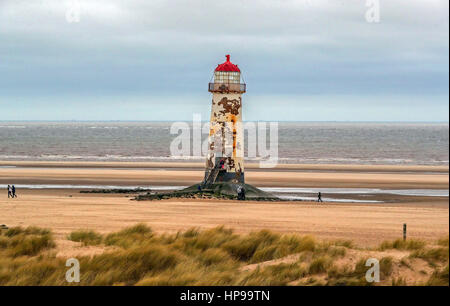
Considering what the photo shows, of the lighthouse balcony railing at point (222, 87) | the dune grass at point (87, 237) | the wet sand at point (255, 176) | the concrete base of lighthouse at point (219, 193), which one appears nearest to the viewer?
the dune grass at point (87, 237)

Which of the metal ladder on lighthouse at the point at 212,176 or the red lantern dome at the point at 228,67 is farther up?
the red lantern dome at the point at 228,67

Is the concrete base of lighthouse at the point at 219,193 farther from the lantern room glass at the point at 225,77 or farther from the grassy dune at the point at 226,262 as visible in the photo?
the grassy dune at the point at 226,262

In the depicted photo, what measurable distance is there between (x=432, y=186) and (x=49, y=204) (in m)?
22.8

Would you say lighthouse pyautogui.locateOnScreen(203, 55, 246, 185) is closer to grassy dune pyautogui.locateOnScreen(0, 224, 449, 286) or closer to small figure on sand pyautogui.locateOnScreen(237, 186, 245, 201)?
small figure on sand pyautogui.locateOnScreen(237, 186, 245, 201)

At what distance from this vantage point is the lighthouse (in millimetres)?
27109

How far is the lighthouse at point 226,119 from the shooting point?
27109 mm

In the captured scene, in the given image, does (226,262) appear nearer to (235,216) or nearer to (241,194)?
(235,216)

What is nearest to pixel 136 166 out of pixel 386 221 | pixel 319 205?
pixel 319 205

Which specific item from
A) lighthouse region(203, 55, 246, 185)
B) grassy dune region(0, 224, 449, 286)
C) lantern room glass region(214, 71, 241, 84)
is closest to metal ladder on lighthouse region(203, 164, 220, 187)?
lighthouse region(203, 55, 246, 185)

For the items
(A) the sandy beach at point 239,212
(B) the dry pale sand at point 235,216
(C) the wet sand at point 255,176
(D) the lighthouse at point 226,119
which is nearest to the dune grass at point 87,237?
(A) the sandy beach at point 239,212

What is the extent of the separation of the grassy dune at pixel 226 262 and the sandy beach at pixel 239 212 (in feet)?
9.12

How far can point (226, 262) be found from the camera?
13211 mm
